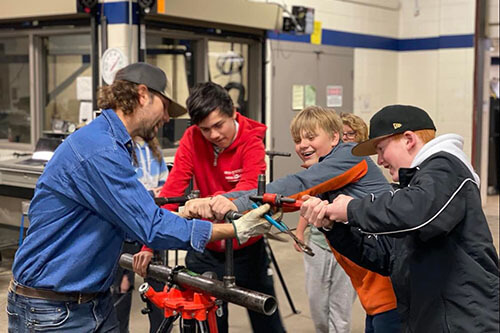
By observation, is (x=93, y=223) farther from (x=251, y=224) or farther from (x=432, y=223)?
(x=432, y=223)

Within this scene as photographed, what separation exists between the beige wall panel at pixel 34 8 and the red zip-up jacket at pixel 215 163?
3.06 metres

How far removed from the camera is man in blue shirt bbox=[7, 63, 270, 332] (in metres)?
1.92

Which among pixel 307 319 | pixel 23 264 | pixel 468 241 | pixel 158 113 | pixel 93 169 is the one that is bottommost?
pixel 307 319

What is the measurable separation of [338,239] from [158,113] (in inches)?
27.4

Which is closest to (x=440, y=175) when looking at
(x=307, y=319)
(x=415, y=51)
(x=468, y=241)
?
(x=468, y=241)

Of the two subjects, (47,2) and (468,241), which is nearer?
(468,241)

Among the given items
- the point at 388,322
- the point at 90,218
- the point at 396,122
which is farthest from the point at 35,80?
the point at 396,122

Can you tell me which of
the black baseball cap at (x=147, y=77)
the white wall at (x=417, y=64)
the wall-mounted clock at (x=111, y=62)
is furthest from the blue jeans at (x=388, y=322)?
the white wall at (x=417, y=64)

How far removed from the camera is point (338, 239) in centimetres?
211

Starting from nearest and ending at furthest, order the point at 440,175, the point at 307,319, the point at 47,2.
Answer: the point at 440,175 → the point at 307,319 → the point at 47,2

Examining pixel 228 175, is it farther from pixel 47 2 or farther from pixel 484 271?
pixel 47 2

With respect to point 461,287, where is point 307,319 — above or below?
below

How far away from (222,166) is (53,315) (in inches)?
42.8

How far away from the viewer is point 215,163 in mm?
2885
